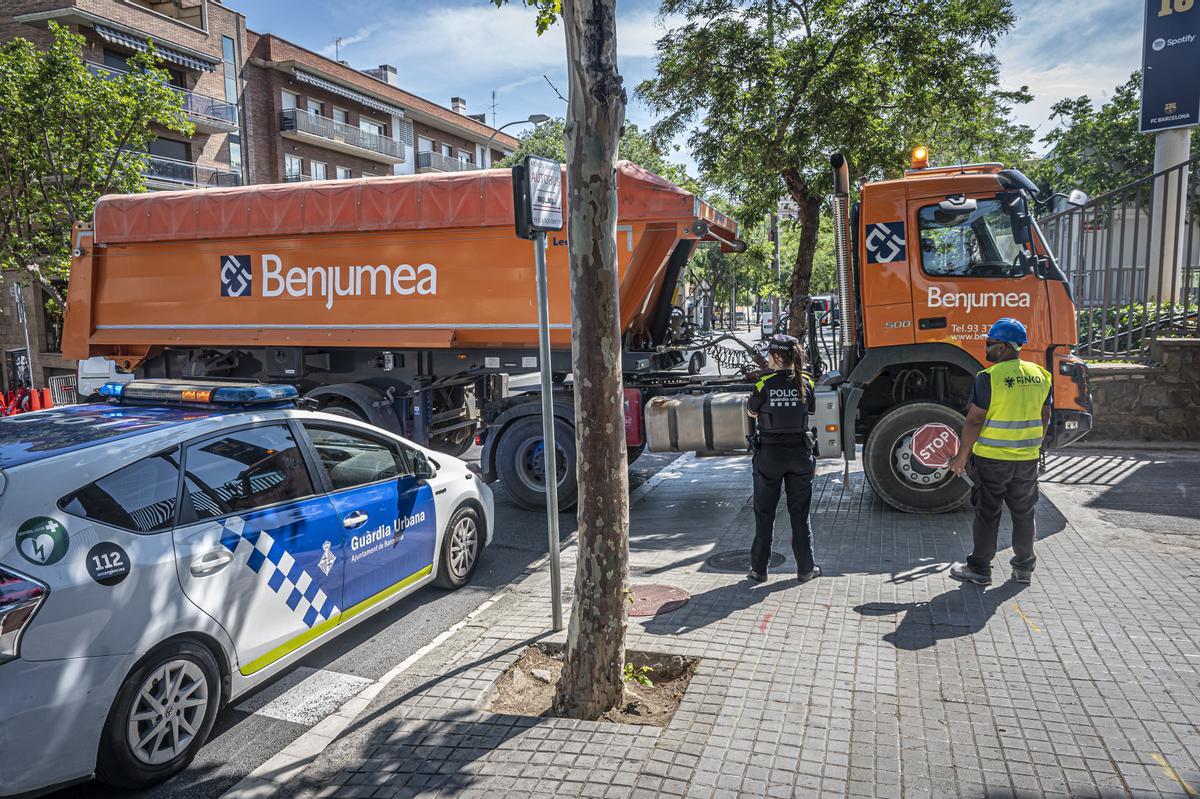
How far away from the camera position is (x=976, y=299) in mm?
6824

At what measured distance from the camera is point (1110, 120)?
73.9 feet

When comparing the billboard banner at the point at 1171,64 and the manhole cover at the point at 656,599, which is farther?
the billboard banner at the point at 1171,64

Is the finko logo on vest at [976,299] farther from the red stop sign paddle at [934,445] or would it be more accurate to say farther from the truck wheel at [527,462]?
the truck wheel at [527,462]

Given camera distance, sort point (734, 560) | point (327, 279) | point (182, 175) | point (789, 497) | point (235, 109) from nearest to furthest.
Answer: point (789, 497)
point (734, 560)
point (327, 279)
point (182, 175)
point (235, 109)

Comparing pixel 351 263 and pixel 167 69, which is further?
pixel 167 69

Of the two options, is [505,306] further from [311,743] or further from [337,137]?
[337,137]

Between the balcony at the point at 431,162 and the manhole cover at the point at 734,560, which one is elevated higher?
the balcony at the point at 431,162

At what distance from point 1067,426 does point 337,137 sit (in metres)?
36.8

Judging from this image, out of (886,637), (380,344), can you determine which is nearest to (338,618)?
(886,637)

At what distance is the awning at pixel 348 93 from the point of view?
36.2 metres

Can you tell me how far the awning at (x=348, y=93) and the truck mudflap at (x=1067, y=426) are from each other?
3634 centimetres

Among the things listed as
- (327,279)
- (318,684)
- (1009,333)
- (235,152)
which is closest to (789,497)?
(1009,333)

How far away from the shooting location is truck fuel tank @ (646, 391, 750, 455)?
7.89 metres

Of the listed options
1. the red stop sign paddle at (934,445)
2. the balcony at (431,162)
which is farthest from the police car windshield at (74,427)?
the balcony at (431,162)
